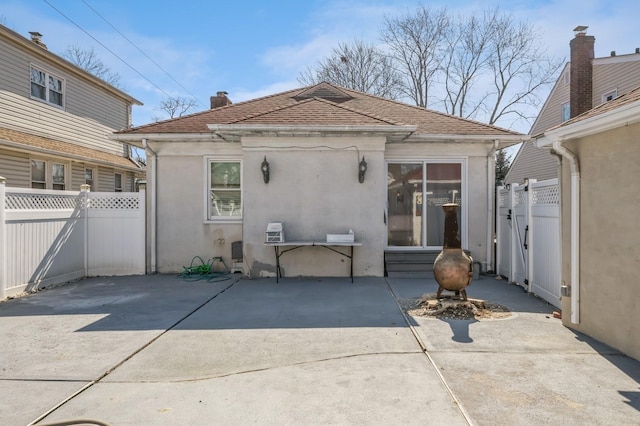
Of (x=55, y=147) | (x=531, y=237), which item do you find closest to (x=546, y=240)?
(x=531, y=237)

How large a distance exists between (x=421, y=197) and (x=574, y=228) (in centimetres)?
471

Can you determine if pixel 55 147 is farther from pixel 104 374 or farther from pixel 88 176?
pixel 104 374

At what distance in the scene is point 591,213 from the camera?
4.86m

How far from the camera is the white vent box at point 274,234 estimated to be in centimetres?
843

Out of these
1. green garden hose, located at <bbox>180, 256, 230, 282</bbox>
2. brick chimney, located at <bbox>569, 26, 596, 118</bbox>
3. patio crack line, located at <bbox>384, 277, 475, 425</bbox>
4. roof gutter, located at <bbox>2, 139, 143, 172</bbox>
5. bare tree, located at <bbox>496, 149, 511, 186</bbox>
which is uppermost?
brick chimney, located at <bbox>569, 26, 596, 118</bbox>

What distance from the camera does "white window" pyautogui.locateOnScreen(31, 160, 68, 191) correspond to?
12.6 meters

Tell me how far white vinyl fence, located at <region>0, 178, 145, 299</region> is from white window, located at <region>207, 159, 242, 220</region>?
1.54 meters

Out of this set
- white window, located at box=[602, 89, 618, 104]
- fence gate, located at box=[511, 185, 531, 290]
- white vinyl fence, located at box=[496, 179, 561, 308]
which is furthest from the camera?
white window, located at box=[602, 89, 618, 104]

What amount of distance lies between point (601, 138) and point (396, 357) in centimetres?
334

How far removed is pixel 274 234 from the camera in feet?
27.7

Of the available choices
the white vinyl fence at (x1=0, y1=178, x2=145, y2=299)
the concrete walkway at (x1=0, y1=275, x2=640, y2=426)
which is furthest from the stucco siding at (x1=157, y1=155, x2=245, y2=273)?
the concrete walkway at (x1=0, y1=275, x2=640, y2=426)

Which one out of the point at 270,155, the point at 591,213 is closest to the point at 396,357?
the point at 591,213

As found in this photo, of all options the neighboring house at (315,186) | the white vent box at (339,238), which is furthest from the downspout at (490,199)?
the white vent box at (339,238)

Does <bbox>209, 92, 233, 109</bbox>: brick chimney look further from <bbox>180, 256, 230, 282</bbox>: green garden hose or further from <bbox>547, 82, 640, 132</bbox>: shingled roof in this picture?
<bbox>547, 82, 640, 132</bbox>: shingled roof
